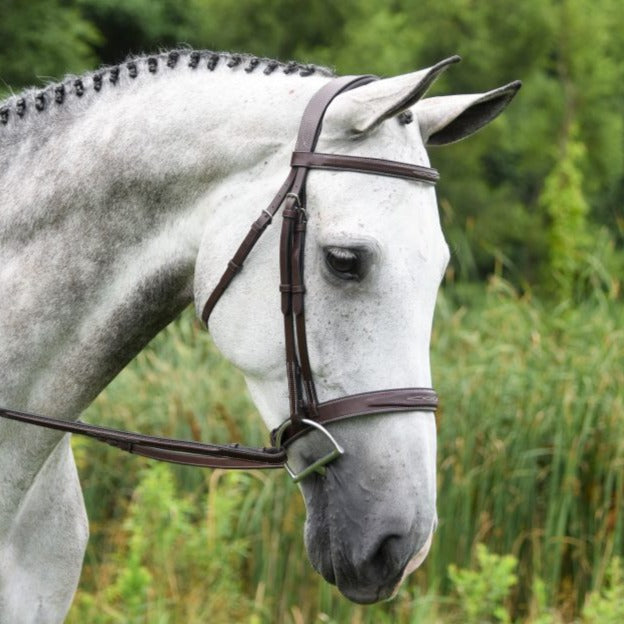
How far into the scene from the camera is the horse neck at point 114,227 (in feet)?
7.40

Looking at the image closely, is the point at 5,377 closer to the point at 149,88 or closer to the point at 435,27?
the point at 149,88

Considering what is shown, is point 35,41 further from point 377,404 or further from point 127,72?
point 377,404

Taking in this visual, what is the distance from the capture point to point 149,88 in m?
2.37

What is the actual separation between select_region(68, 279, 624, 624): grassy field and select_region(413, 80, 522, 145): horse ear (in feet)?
7.87

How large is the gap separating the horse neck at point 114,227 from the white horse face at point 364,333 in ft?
0.72

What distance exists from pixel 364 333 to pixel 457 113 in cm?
56

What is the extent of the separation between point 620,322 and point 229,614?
8.93 ft

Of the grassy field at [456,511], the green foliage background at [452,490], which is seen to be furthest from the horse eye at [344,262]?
the grassy field at [456,511]

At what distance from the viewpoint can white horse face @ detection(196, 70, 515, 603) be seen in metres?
2.00

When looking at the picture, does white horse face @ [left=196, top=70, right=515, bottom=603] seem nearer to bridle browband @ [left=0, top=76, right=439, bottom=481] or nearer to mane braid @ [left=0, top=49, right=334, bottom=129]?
bridle browband @ [left=0, top=76, right=439, bottom=481]

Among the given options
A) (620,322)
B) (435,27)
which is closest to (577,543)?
(620,322)

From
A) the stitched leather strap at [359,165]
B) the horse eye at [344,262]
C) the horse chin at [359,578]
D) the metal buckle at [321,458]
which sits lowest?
the horse chin at [359,578]

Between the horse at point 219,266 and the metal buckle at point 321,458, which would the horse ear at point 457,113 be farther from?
the metal buckle at point 321,458

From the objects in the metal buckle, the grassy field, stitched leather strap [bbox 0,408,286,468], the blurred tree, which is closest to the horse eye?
the metal buckle
